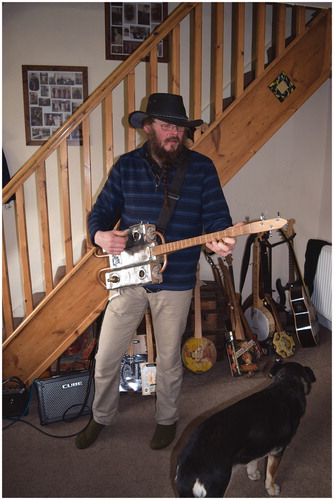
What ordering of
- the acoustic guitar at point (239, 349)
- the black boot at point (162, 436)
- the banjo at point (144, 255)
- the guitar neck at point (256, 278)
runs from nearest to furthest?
the banjo at point (144, 255)
the black boot at point (162, 436)
the acoustic guitar at point (239, 349)
the guitar neck at point (256, 278)

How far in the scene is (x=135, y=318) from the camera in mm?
2023

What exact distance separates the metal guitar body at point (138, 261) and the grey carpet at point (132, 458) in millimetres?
981

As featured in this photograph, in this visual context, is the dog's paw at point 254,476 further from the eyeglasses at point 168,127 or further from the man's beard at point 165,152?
the eyeglasses at point 168,127

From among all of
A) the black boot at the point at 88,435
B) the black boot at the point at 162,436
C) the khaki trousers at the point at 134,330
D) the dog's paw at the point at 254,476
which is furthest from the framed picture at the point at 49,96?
the dog's paw at the point at 254,476

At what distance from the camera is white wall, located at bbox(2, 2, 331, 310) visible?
3.46 m

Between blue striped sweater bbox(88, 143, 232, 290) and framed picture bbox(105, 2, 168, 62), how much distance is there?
2.17 metres

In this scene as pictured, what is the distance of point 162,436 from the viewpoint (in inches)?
83.1

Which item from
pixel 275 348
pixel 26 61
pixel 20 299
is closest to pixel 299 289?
pixel 275 348

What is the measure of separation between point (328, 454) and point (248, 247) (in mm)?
2093

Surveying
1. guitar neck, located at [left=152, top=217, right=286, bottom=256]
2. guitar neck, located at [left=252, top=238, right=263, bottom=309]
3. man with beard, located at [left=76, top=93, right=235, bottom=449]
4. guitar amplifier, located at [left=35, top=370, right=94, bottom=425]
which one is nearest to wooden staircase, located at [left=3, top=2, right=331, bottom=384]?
guitar amplifier, located at [left=35, top=370, right=94, bottom=425]

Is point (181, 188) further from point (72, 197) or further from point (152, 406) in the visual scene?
point (72, 197)

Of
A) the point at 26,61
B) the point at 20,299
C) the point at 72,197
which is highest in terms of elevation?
the point at 26,61

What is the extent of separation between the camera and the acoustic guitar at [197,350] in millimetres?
2967

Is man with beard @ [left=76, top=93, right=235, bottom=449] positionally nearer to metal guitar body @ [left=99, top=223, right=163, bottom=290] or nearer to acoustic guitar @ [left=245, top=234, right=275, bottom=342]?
metal guitar body @ [left=99, top=223, right=163, bottom=290]
